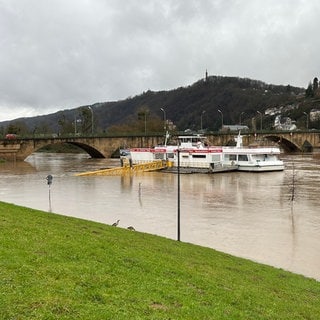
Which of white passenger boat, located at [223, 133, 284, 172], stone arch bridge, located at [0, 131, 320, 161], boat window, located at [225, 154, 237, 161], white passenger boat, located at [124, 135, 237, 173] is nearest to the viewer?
white passenger boat, located at [223, 133, 284, 172]

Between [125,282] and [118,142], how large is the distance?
96.8 metres

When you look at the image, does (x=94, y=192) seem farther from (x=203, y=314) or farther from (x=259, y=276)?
(x=203, y=314)

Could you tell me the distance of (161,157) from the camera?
7531 cm

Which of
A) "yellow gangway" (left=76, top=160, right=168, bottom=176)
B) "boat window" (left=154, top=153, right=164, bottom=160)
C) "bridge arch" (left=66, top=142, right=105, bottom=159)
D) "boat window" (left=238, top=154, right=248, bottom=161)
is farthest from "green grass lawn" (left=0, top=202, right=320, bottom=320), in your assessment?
"bridge arch" (left=66, top=142, right=105, bottom=159)

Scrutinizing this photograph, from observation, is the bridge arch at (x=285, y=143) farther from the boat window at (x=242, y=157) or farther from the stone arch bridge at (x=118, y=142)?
the boat window at (x=242, y=157)

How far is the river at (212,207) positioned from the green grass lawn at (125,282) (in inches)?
197

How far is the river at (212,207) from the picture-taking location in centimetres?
2173

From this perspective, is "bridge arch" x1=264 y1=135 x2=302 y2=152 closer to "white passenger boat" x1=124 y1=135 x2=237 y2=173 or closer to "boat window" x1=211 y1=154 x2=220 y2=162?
"white passenger boat" x1=124 y1=135 x2=237 y2=173

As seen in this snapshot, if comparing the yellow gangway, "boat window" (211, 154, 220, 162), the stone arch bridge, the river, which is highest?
the stone arch bridge

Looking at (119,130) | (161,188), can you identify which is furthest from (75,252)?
(119,130)

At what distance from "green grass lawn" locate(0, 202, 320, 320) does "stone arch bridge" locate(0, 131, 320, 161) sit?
78828mm

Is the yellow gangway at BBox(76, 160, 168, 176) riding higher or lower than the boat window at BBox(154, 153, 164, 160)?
lower

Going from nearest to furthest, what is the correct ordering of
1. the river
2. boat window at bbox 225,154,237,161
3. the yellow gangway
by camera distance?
the river < the yellow gangway < boat window at bbox 225,154,237,161

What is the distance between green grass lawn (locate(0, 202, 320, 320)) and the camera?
27.2 ft
